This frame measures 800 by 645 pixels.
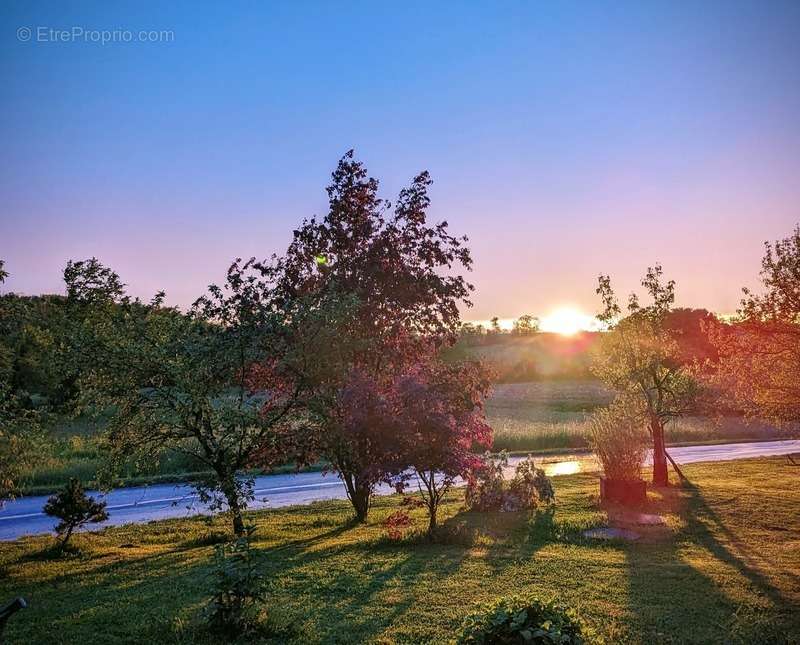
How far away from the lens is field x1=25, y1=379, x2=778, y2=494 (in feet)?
89.9

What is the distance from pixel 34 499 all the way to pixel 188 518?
846cm

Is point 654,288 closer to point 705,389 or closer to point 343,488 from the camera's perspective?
point 705,389

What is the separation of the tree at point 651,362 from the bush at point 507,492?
4891mm

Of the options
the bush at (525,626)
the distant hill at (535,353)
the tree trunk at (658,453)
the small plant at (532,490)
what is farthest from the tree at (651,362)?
the distant hill at (535,353)

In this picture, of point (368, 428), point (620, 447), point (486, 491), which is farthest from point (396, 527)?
point (620, 447)

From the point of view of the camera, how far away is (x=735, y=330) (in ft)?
55.5

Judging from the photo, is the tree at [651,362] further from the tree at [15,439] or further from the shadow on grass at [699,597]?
the tree at [15,439]

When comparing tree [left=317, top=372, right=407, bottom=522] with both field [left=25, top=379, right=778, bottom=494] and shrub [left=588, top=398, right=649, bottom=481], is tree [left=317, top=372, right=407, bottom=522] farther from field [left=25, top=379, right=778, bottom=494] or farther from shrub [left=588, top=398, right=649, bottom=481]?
shrub [left=588, top=398, right=649, bottom=481]

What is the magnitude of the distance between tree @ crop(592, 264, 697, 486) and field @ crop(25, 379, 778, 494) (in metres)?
2.19

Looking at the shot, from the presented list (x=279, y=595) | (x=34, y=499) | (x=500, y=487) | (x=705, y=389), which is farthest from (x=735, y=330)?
(x=34, y=499)

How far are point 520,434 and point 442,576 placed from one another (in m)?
28.7

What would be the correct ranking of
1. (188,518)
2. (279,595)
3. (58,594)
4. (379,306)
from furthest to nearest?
(188,518), (379,306), (58,594), (279,595)

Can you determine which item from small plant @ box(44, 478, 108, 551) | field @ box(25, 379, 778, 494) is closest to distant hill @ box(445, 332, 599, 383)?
field @ box(25, 379, 778, 494)

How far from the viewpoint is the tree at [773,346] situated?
15352 millimetres
